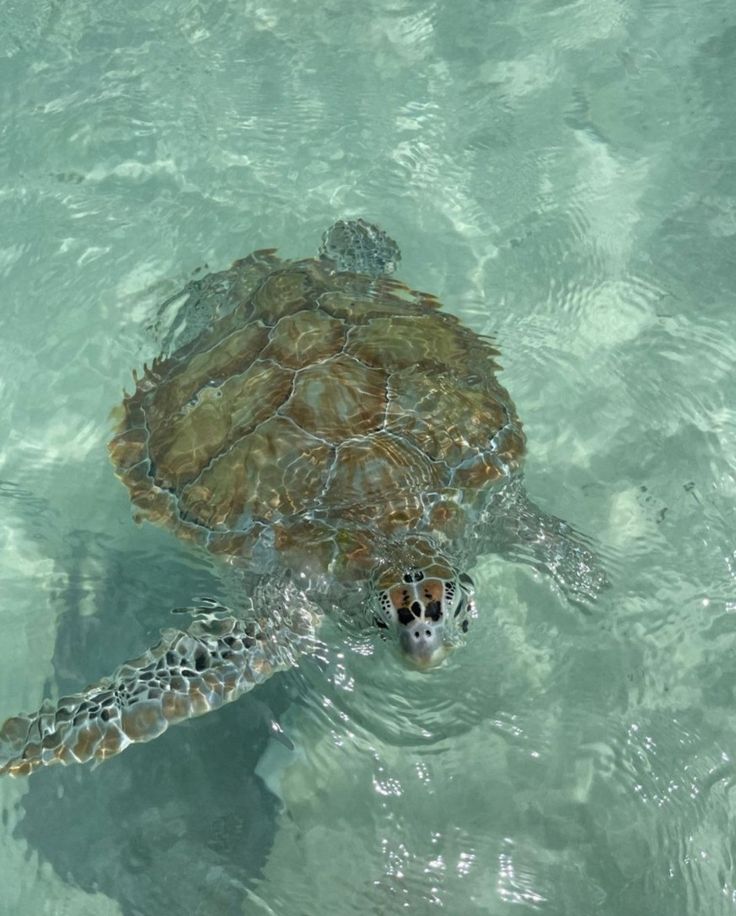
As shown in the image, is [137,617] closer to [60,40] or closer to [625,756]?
[625,756]

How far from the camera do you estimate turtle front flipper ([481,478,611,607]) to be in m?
4.62

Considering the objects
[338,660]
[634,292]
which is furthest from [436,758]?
[634,292]

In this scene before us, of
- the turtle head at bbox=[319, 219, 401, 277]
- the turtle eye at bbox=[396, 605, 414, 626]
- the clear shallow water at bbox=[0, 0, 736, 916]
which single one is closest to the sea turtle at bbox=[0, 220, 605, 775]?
the turtle eye at bbox=[396, 605, 414, 626]

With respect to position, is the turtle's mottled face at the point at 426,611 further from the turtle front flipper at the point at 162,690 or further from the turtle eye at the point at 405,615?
the turtle front flipper at the point at 162,690

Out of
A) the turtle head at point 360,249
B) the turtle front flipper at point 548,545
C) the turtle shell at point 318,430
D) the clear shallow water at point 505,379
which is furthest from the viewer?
the turtle head at point 360,249

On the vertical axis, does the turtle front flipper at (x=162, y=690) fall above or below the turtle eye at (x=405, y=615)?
below

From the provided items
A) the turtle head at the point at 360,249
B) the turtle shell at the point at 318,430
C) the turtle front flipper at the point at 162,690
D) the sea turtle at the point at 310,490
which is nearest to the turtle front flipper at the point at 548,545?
the sea turtle at the point at 310,490

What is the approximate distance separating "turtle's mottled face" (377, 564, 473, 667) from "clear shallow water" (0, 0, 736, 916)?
1.61 ft

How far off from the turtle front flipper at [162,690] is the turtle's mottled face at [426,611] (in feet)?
1.85

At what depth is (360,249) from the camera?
583cm

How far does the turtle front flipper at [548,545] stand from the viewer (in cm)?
462

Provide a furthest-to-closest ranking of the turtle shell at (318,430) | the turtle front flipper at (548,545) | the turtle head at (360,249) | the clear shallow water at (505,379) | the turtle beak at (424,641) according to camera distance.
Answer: the turtle head at (360,249), the turtle front flipper at (548,545), the turtle shell at (318,430), the clear shallow water at (505,379), the turtle beak at (424,641)

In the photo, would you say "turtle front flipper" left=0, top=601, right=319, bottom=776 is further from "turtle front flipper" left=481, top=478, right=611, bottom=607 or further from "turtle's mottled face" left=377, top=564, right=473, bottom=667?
"turtle front flipper" left=481, top=478, right=611, bottom=607

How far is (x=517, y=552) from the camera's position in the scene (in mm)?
4750
